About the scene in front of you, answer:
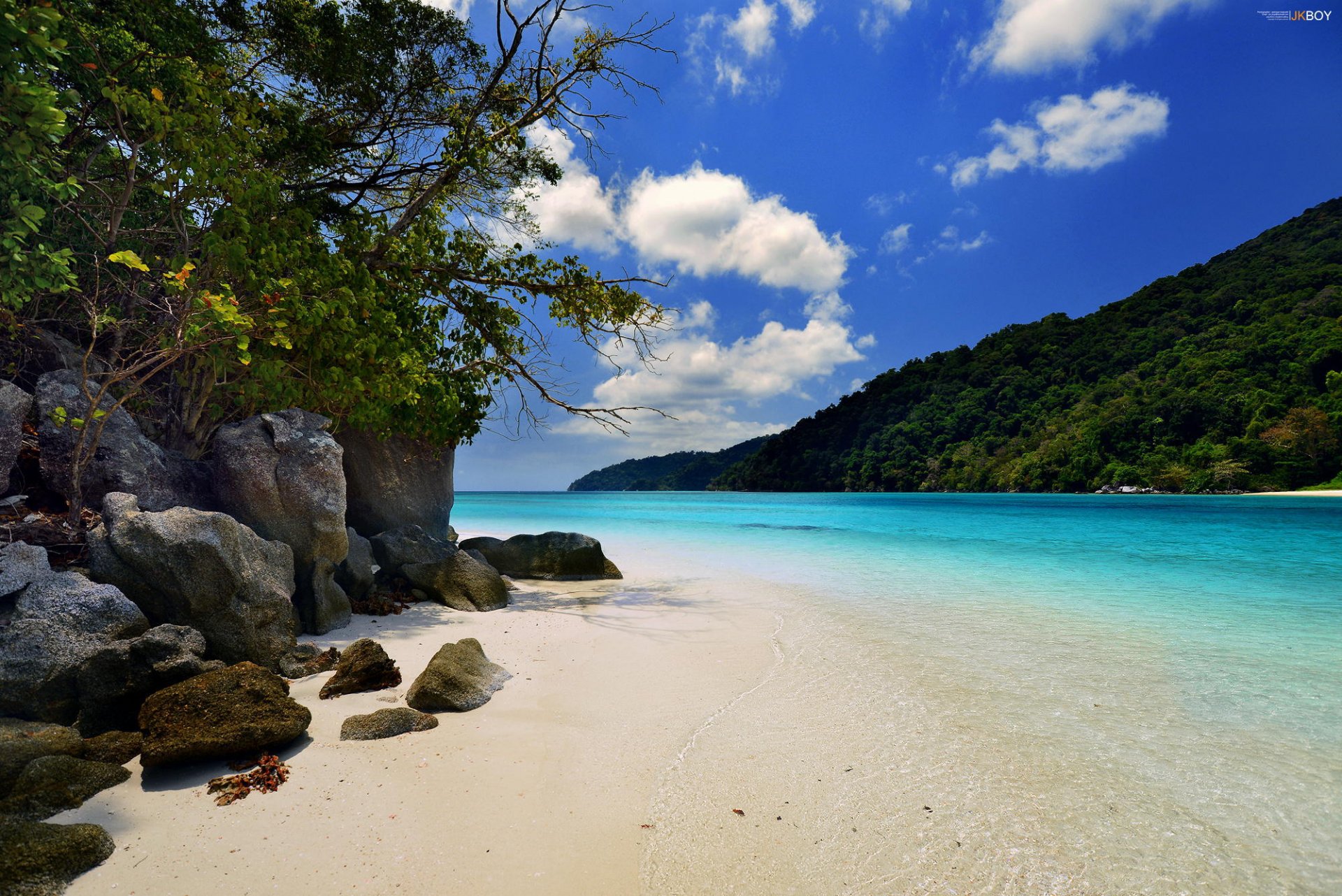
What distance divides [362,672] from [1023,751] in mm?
4483

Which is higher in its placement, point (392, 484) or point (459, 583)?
point (392, 484)

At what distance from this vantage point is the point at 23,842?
2166 millimetres

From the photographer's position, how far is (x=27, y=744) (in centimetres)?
286

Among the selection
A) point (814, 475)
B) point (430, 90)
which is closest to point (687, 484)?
point (814, 475)

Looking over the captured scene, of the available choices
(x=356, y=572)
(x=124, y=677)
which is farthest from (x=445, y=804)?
(x=356, y=572)

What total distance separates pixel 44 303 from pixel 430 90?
6.71 m

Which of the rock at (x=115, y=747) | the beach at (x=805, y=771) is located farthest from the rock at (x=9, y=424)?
the rock at (x=115, y=747)

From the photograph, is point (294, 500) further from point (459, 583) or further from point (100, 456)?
point (459, 583)

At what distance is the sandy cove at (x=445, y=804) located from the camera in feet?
7.52

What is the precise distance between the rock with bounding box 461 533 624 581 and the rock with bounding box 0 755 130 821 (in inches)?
296

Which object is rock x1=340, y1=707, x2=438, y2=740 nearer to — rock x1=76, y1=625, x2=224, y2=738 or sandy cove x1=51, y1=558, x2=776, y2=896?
sandy cove x1=51, y1=558, x2=776, y2=896

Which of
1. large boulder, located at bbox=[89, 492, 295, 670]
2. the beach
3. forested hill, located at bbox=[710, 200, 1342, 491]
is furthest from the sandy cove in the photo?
forested hill, located at bbox=[710, 200, 1342, 491]

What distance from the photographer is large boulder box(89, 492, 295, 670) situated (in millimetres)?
4207

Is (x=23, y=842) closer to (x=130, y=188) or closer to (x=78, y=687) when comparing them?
(x=78, y=687)
